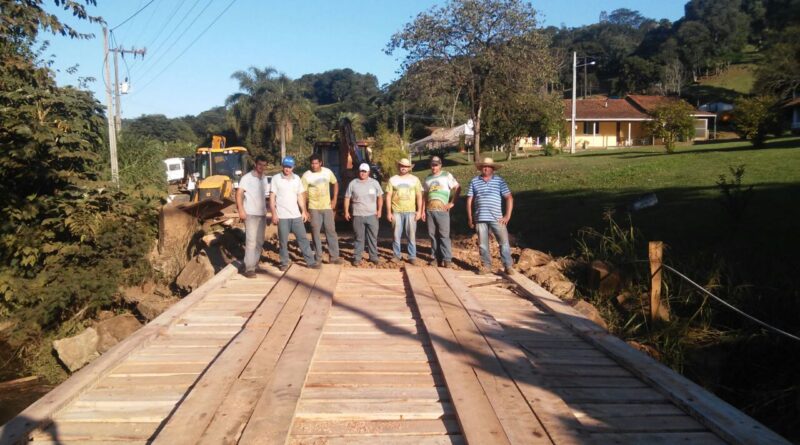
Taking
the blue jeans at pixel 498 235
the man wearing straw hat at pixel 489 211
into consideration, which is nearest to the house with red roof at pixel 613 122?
the man wearing straw hat at pixel 489 211

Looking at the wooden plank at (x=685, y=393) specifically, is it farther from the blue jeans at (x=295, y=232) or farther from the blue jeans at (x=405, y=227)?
the blue jeans at (x=295, y=232)

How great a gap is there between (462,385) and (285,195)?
17.6ft

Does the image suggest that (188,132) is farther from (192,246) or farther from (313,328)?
(313,328)

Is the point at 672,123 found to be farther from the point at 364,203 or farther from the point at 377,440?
the point at 377,440

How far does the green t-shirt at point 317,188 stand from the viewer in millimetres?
9938

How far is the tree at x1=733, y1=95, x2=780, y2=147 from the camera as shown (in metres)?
25.1

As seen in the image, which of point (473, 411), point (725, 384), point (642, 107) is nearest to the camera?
point (473, 411)

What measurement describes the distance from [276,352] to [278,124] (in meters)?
55.0

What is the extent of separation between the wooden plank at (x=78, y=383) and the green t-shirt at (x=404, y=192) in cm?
363

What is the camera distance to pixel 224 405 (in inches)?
176

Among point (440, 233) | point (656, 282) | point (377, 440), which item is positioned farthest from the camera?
point (440, 233)

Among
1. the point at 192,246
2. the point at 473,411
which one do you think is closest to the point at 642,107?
the point at 192,246

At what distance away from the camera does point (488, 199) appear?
371 inches

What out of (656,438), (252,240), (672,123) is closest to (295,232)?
(252,240)
